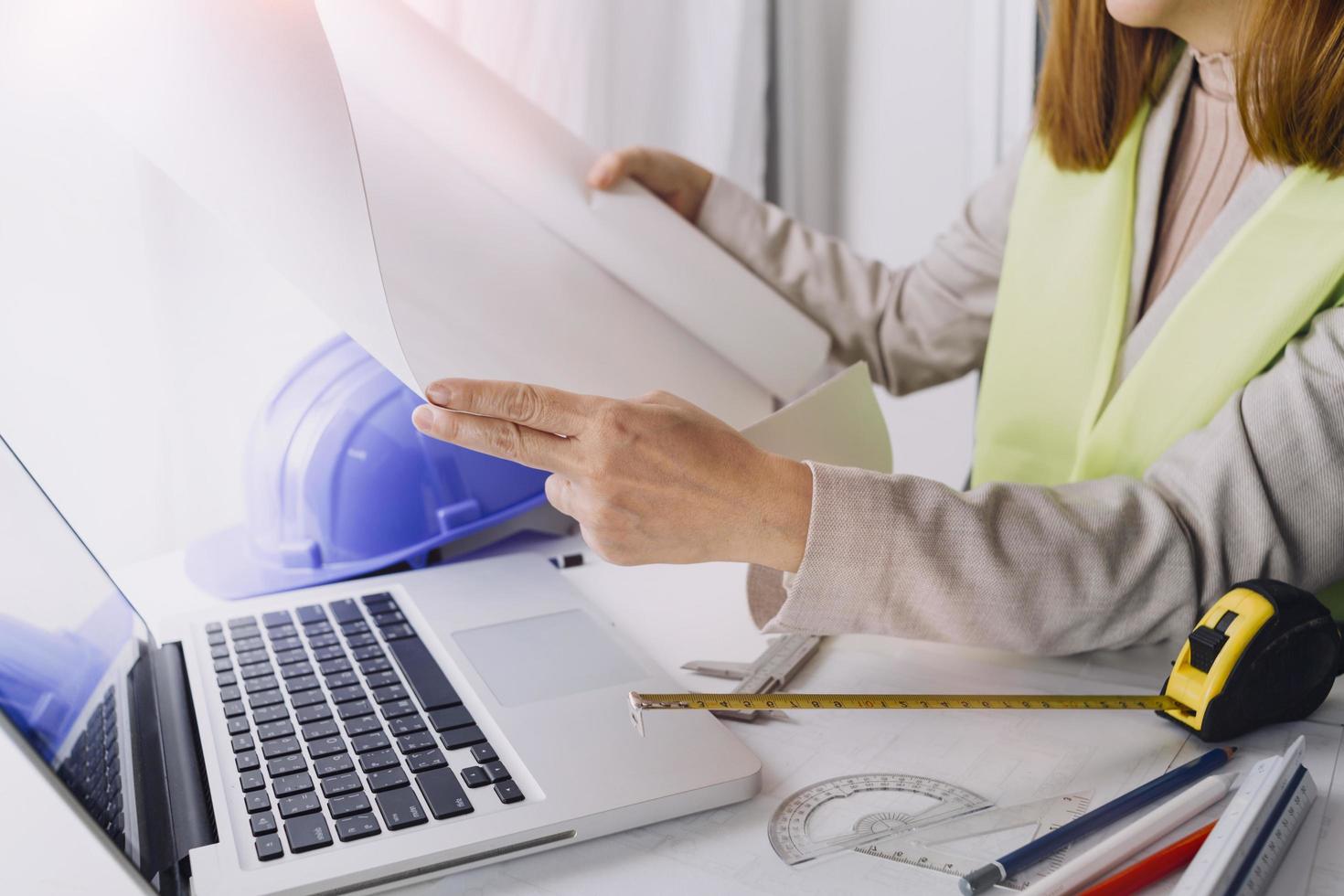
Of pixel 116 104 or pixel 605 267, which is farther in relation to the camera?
pixel 605 267

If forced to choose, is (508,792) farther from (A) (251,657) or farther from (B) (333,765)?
(A) (251,657)

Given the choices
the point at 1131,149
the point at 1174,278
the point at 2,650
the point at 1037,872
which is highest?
the point at 1131,149

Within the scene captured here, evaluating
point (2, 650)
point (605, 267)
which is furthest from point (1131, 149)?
point (2, 650)

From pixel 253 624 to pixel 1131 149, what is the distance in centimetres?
91

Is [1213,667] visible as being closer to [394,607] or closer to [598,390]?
[598,390]

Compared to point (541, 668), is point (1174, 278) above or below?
above

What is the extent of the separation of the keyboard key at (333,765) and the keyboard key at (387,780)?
0.06ft

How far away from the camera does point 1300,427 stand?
0.80 meters

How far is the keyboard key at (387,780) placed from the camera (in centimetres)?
62

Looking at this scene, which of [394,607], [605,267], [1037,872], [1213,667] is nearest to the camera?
[1037,872]

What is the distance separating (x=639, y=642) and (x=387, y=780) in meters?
0.31

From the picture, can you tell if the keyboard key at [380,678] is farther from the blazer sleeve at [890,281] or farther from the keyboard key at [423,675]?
the blazer sleeve at [890,281]

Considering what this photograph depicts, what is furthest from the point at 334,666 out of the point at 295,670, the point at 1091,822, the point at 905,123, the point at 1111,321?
the point at 905,123

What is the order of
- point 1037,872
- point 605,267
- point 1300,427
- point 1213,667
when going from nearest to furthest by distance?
point 1037,872 < point 1213,667 < point 1300,427 < point 605,267
